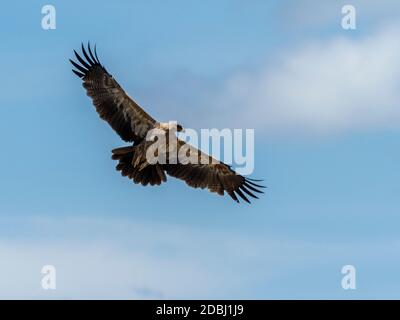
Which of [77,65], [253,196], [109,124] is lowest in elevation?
[253,196]

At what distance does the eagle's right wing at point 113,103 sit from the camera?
27.1 meters

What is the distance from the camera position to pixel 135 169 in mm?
27219

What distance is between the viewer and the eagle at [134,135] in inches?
1062

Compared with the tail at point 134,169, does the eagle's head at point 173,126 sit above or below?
above

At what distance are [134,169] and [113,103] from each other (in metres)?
1.89

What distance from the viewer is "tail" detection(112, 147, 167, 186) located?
1062 inches

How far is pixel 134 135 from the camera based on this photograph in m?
27.2

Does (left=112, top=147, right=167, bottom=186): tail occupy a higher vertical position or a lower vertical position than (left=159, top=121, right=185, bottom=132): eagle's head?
lower

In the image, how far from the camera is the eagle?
27.0 m

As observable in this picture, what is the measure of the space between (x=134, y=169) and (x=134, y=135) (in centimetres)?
91

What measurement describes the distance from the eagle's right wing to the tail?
449 mm
